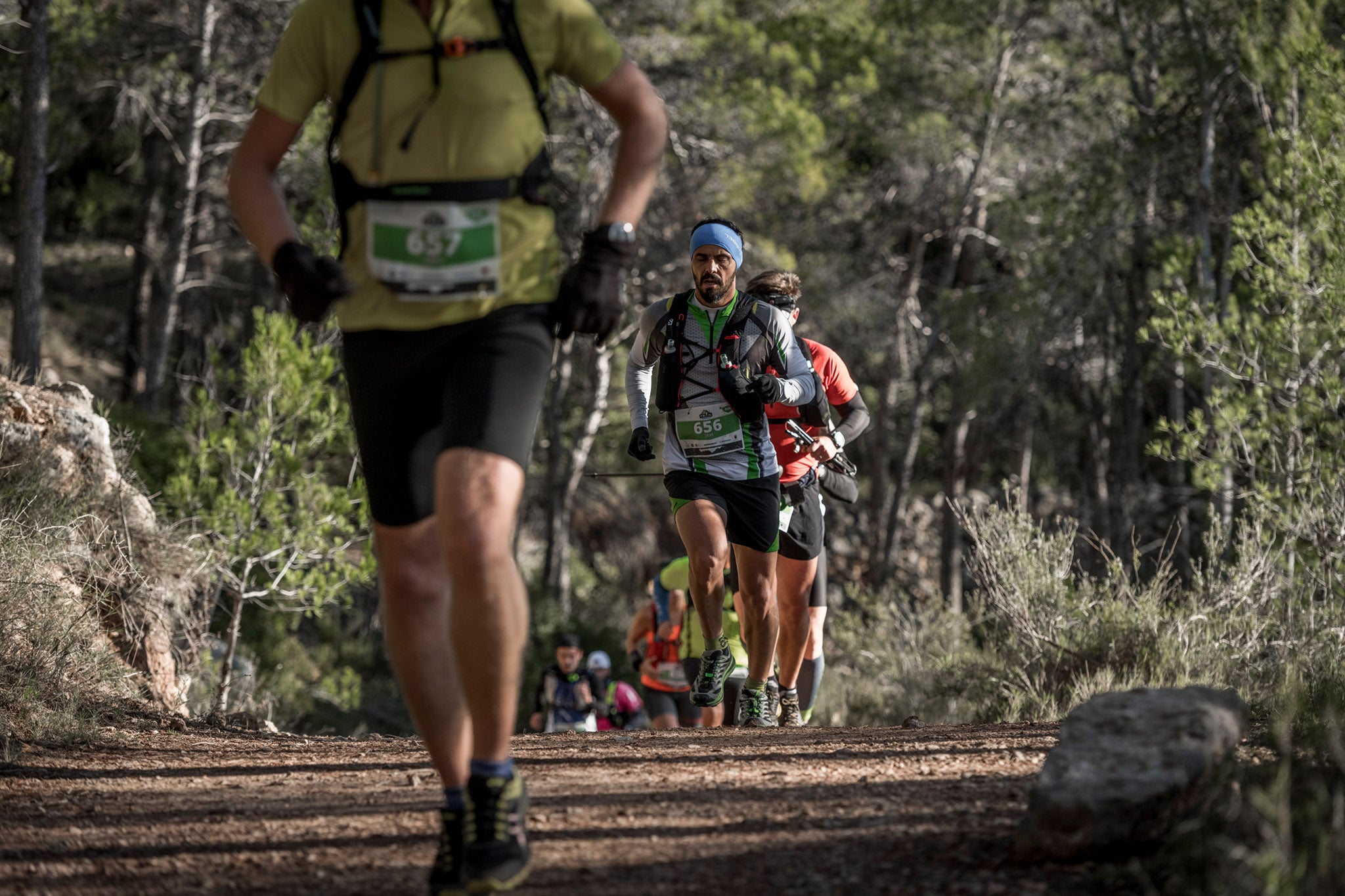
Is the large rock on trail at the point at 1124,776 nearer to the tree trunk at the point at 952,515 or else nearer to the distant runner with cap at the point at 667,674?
the distant runner with cap at the point at 667,674

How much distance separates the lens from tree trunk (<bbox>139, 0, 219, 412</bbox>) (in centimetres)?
1655

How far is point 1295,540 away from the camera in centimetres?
794

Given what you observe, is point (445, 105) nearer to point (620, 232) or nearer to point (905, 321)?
point (620, 232)

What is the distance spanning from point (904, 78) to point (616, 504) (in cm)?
975

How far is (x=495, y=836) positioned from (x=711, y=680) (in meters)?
3.30

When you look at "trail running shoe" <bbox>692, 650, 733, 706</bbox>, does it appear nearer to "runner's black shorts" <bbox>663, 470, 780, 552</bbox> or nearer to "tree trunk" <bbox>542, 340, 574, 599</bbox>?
"runner's black shorts" <bbox>663, 470, 780, 552</bbox>

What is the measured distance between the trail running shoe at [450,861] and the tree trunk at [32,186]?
12.0 metres

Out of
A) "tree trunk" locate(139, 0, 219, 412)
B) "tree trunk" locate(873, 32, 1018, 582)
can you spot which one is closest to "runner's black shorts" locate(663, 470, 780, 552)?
"tree trunk" locate(139, 0, 219, 412)

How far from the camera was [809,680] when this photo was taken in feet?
24.6

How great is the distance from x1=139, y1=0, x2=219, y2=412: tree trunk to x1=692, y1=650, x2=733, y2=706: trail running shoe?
1294cm

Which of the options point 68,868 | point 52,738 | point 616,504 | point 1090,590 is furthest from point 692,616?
point 616,504

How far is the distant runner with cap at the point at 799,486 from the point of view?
657 centimetres

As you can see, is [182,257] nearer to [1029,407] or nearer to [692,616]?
[692,616]

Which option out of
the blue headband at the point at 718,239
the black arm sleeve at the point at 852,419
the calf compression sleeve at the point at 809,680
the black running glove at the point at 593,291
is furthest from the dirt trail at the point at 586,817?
the calf compression sleeve at the point at 809,680
